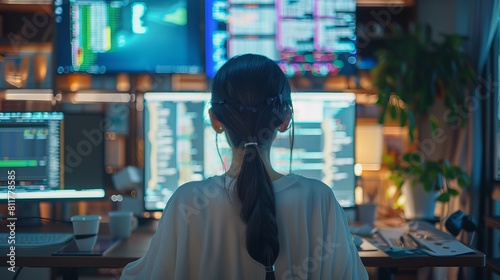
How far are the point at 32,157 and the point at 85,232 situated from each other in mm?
423

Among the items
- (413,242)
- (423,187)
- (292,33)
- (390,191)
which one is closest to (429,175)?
(423,187)

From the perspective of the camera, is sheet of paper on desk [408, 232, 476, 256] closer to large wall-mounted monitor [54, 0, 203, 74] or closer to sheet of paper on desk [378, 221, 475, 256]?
sheet of paper on desk [378, 221, 475, 256]

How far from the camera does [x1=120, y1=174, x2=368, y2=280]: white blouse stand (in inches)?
41.0

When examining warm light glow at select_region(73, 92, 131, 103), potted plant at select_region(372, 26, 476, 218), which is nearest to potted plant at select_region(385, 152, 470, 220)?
potted plant at select_region(372, 26, 476, 218)

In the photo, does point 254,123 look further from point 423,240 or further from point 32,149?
point 32,149

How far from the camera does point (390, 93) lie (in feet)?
9.31

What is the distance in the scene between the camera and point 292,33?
2.75 m

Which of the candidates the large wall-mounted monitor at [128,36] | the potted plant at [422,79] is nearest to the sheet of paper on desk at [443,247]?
the potted plant at [422,79]

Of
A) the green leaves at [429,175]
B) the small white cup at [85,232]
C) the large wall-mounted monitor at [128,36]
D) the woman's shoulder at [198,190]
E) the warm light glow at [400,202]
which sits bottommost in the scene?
the warm light glow at [400,202]

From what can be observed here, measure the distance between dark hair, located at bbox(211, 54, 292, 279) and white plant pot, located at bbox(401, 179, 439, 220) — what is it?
1120mm

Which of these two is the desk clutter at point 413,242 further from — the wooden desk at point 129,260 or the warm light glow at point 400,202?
the warm light glow at point 400,202

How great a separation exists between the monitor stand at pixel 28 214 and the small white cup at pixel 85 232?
46 cm

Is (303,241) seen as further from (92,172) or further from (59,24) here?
(59,24)

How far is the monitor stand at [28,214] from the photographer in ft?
6.15
